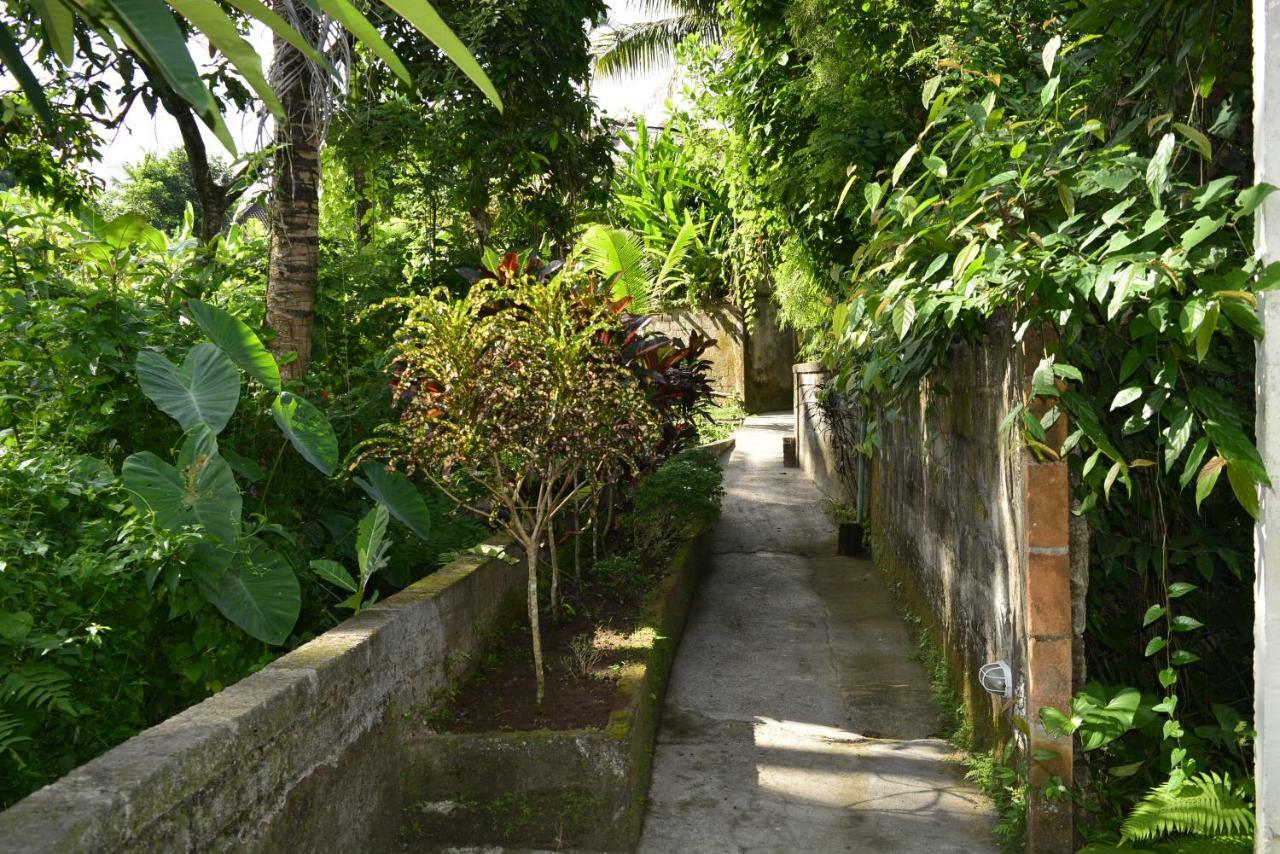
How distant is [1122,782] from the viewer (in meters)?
3.59

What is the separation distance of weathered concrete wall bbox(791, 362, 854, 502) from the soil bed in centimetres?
477

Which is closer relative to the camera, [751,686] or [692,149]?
[751,686]

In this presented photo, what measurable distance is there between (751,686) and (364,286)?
12.0ft

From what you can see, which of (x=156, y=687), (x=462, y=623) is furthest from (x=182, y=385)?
(x=462, y=623)

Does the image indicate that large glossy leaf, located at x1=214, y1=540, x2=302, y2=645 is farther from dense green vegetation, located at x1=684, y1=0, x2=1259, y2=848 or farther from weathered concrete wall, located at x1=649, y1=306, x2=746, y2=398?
weathered concrete wall, located at x1=649, y1=306, x2=746, y2=398

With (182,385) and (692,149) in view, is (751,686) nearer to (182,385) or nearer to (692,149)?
(182,385)

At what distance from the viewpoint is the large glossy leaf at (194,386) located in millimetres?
4145

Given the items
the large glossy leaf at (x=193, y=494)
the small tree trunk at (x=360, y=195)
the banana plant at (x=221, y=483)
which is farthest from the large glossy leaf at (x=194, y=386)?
the small tree trunk at (x=360, y=195)

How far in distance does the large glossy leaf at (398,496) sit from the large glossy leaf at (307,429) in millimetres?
332

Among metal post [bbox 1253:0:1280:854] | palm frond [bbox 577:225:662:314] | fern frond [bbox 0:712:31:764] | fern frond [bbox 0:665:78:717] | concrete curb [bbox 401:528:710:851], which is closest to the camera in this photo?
metal post [bbox 1253:0:1280:854]

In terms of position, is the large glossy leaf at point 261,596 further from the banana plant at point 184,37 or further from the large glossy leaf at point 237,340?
the banana plant at point 184,37

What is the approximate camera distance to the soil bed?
170 inches

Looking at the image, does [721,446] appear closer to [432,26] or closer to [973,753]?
[973,753]

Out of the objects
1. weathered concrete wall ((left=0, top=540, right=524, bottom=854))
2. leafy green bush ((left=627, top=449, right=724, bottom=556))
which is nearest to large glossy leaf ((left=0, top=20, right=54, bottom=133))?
weathered concrete wall ((left=0, top=540, right=524, bottom=854))
